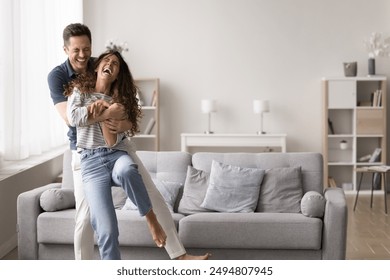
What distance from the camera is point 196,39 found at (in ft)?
30.2

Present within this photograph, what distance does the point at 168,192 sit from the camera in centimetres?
487

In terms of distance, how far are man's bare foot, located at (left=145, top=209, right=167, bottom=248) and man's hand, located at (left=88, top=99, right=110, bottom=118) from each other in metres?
0.58

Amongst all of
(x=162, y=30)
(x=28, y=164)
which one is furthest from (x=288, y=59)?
(x=28, y=164)

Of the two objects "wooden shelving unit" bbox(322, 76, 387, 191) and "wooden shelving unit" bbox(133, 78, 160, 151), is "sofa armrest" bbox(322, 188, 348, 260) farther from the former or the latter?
"wooden shelving unit" bbox(133, 78, 160, 151)

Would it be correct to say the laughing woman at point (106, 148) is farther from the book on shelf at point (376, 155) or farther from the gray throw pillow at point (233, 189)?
the book on shelf at point (376, 155)

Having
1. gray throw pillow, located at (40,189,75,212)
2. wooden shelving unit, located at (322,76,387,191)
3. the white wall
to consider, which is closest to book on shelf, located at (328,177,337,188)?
wooden shelving unit, located at (322,76,387,191)

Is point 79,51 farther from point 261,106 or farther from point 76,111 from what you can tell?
point 261,106

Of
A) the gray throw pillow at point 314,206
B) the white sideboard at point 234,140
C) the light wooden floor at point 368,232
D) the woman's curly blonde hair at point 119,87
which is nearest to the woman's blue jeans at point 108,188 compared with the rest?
the woman's curly blonde hair at point 119,87

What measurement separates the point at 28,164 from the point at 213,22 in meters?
3.88

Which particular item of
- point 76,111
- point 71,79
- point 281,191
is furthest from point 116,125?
point 281,191

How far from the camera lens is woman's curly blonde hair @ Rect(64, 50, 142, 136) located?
368 cm

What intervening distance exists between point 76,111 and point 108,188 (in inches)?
17.0
